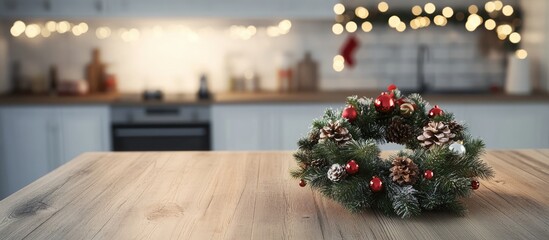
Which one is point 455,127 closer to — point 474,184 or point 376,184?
point 474,184

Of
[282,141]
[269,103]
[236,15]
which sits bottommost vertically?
[282,141]

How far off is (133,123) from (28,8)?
114 centimetres

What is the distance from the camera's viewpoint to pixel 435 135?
1577 mm

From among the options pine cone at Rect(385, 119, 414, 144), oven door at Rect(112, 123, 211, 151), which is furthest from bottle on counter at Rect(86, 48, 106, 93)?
pine cone at Rect(385, 119, 414, 144)

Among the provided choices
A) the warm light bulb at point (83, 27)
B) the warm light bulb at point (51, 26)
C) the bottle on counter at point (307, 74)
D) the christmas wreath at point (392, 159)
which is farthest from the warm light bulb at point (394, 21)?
the christmas wreath at point (392, 159)

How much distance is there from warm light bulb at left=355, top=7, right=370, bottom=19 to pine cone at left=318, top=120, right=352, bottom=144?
3409 millimetres

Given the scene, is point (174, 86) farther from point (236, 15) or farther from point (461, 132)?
point (461, 132)

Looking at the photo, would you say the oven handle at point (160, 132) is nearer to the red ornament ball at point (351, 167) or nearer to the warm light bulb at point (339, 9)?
the warm light bulb at point (339, 9)

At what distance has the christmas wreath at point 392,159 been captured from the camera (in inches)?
59.0

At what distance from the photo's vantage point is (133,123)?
4.38 metres

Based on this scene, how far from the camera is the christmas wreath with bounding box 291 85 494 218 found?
4.92 ft

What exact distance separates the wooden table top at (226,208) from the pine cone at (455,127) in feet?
0.60

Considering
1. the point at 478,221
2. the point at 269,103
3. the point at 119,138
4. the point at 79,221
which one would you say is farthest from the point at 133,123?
the point at 478,221

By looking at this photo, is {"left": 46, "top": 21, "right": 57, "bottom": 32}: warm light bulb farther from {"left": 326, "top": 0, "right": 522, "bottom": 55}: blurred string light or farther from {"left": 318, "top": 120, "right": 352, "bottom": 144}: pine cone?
{"left": 318, "top": 120, "right": 352, "bottom": 144}: pine cone
